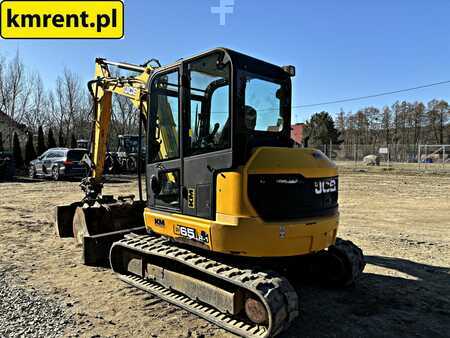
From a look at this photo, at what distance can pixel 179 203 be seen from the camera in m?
4.70

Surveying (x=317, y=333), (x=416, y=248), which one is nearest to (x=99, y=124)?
(x=317, y=333)

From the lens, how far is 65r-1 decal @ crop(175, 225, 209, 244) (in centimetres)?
423

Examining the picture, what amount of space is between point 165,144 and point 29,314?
7.99ft

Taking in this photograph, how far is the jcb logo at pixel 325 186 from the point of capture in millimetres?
4410

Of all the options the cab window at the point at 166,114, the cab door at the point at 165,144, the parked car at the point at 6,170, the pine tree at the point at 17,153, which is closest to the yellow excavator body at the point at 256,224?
the cab door at the point at 165,144

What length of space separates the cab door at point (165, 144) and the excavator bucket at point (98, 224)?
1.26 meters

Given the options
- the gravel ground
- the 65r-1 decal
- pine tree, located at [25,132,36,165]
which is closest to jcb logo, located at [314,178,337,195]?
the 65r-1 decal

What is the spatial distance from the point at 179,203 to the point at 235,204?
99 cm

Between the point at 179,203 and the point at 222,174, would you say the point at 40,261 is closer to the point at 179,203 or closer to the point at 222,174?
the point at 179,203

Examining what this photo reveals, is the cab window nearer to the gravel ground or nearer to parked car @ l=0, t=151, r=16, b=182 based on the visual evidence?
the gravel ground

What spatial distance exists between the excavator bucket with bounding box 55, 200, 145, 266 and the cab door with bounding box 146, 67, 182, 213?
1.26m

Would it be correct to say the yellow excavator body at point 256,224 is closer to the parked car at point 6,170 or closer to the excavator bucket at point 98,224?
the excavator bucket at point 98,224

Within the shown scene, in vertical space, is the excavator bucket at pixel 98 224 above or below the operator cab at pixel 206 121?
below

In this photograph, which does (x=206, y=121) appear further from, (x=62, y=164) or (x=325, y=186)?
(x=62, y=164)
